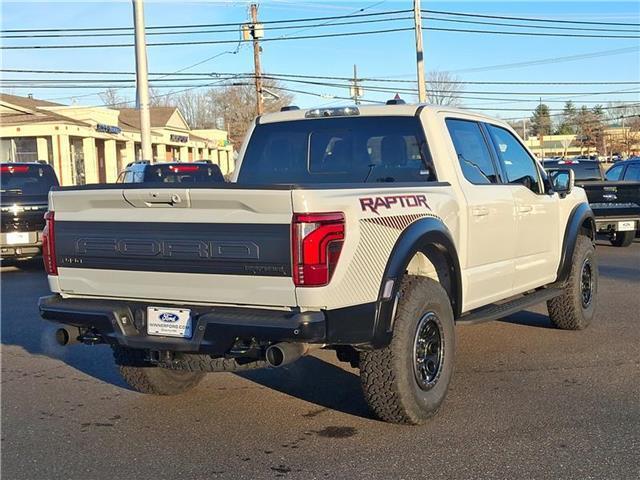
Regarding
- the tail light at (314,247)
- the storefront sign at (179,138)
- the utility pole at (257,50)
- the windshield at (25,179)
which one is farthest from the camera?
the storefront sign at (179,138)

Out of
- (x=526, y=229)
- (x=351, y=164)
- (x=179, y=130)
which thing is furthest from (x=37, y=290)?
(x=179, y=130)

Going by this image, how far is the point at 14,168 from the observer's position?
44.2 feet

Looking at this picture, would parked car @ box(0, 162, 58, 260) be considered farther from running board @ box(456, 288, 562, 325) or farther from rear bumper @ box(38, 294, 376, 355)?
running board @ box(456, 288, 562, 325)

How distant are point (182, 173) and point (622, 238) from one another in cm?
925

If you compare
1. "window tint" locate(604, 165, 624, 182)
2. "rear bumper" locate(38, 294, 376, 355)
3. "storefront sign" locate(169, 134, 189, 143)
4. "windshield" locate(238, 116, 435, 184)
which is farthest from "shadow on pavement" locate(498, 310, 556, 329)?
"storefront sign" locate(169, 134, 189, 143)

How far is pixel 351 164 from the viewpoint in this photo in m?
5.80

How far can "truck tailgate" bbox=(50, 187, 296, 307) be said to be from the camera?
3939 mm

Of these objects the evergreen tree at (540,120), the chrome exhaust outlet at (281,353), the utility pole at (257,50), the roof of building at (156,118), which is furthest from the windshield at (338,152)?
the evergreen tree at (540,120)

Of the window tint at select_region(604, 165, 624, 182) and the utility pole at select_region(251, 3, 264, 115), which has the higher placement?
the utility pole at select_region(251, 3, 264, 115)

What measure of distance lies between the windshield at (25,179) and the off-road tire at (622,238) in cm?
1101

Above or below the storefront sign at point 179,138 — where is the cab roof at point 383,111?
below

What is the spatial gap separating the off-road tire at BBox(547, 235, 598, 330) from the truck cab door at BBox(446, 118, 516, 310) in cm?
129

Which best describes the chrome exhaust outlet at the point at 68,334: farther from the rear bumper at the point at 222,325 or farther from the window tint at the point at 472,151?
the window tint at the point at 472,151

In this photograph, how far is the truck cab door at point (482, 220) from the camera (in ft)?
17.8
